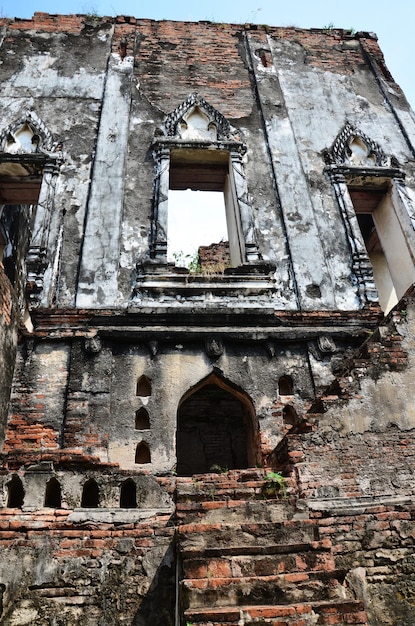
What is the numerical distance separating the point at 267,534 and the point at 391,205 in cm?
643

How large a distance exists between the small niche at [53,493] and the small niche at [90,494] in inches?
8.2

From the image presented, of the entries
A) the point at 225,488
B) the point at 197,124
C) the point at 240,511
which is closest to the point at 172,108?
the point at 197,124

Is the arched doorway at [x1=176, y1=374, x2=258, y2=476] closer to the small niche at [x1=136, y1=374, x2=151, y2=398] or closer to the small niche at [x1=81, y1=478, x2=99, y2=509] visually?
the small niche at [x1=136, y1=374, x2=151, y2=398]

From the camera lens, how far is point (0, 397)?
5730 mm

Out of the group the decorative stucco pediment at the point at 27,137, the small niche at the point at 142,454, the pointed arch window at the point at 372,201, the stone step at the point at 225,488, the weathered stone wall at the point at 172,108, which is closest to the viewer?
the stone step at the point at 225,488

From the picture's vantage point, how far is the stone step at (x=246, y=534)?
377 cm

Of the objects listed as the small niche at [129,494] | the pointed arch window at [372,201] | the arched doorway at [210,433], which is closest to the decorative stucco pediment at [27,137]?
the pointed arch window at [372,201]

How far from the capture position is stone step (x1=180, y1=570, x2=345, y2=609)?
3.29 meters

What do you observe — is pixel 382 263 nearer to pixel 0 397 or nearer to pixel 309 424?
pixel 309 424

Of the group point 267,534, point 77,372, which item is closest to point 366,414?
point 267,534

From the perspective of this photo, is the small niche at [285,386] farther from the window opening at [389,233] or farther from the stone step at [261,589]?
the stone step at [261,589]

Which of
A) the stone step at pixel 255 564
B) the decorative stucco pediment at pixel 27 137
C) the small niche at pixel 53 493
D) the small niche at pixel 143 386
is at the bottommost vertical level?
the stone step at pixel 255 564

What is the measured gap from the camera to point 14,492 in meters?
4.74

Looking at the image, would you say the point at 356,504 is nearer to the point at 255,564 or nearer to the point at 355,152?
the point at 255,564
